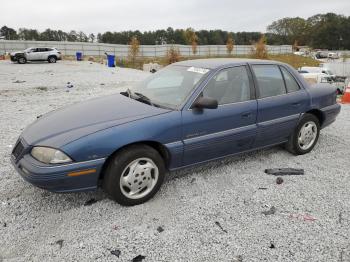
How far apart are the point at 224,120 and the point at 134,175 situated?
4.25ft

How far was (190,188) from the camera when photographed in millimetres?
3678

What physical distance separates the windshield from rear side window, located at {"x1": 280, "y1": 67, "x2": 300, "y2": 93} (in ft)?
4.64

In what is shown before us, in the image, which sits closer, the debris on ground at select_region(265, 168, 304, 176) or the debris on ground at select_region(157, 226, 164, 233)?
the debris on ground at select_region(157, 226, 164, 233)

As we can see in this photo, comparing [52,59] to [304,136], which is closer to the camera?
[304,136]

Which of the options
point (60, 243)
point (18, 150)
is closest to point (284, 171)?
point (60, 243)

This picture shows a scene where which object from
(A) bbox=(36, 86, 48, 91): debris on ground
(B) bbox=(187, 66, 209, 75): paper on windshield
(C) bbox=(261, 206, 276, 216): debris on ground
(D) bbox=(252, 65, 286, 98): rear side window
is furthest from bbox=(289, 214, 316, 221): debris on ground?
(A) bbox=(36, 86, 48, 91): debris on ground

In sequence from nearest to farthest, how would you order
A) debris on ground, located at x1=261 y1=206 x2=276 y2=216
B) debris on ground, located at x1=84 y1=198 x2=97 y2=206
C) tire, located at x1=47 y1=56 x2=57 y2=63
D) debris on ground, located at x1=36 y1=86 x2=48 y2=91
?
debris on ground, located at x1=261 y1=206 x2=276 y2=216 < debris on ground, located at x1=84 y1=198 x2=97 y2=206 < debris on ground, located at x1=36 y1=86 x2=48 y2=91 < tire, located at x1=47 y1=56 x2=57 y2=63

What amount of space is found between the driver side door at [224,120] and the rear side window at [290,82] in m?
0.76

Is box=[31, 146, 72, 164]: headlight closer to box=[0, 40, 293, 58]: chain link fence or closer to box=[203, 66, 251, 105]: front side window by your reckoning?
box=[203, 66, 251, 105]: front side window

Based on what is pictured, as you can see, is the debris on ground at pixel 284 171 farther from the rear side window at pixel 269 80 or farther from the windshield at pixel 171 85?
the windshield at pixel 171 85

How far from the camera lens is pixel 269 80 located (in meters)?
4.27

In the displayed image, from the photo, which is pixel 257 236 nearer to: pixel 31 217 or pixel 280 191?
pixel 280 191

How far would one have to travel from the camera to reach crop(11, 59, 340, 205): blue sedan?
9.67 ft

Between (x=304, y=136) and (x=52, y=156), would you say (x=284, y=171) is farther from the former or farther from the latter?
(x=52, y=156)
